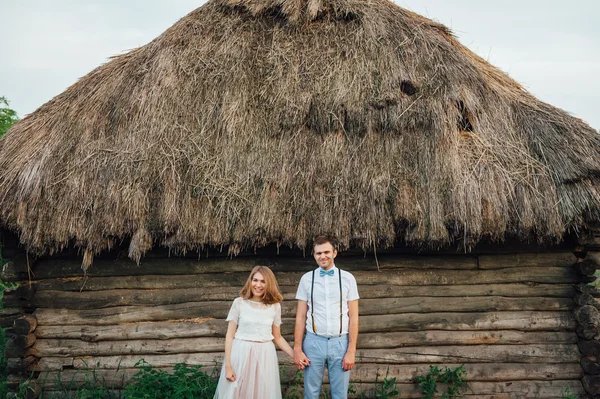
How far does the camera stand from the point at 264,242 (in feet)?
17.1

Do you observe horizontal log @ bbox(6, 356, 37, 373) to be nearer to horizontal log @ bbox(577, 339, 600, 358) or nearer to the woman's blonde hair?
the woman's blonde hair

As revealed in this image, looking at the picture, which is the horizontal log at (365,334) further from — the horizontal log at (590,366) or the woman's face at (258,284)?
the woman's face at (258,284)

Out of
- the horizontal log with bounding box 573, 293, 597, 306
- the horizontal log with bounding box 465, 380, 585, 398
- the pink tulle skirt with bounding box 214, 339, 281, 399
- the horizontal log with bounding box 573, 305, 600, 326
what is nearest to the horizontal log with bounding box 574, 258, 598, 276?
the horizontal log with bounding box 573, 293, 597, 306

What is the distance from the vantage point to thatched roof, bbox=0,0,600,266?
5.22 m

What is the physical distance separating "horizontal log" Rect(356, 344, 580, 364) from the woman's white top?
6.39 ft

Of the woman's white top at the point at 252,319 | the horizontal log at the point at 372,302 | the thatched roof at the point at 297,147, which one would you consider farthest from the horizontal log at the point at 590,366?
the woman's white top at the point at 252,319

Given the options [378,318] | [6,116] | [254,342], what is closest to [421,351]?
[378,318]

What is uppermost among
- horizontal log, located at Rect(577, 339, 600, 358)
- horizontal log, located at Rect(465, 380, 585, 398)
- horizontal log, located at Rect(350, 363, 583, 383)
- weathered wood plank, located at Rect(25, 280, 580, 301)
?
weathered wood plank, located at Rect(25, 280, 580, 301)

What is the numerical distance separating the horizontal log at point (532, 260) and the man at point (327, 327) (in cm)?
253

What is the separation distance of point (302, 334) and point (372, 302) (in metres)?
1.85

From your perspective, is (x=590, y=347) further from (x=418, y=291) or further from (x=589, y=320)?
A: (x=418, y=291)

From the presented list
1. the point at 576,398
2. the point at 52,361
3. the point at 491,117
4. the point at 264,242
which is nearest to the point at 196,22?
the point at 264,242

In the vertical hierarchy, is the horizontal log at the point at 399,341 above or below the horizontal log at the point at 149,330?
below

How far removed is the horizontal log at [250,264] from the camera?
18.7 ft
